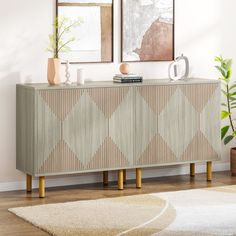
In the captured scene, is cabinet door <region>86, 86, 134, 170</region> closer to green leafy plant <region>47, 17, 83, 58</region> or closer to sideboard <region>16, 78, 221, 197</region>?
sideboard <region>16, 78, 221, 197</region>

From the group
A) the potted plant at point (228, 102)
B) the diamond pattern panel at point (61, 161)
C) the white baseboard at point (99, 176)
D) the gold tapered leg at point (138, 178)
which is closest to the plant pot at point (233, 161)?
the potted plant at point (228, 102)

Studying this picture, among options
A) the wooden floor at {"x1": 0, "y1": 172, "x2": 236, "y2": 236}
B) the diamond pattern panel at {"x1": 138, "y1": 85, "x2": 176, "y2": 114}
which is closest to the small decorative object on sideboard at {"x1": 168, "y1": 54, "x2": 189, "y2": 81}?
the diamond pattern panel at {"x1": 138, "y1": 85, "x2": 176, "y2": 114}

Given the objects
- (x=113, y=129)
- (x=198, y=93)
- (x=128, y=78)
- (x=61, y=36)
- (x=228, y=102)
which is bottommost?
(x=113, y=129)

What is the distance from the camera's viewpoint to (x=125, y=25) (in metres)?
7.37

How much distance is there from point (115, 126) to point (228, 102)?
4.56 ft

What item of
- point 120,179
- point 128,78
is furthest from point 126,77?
point 120,179

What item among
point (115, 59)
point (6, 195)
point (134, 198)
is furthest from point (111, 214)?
point (115, 59)

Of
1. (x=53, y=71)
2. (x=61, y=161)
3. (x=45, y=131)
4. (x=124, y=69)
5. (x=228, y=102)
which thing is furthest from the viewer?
(x=228, y=102)

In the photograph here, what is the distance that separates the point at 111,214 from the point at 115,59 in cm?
186

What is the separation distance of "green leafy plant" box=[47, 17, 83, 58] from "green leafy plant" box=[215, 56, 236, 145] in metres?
1.49

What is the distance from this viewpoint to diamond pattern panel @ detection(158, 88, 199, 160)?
713 cm

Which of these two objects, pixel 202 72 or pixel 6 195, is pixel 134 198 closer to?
pixel 6 195

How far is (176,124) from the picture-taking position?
719 centimetres

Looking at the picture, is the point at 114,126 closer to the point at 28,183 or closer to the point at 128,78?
the point at 128,78
